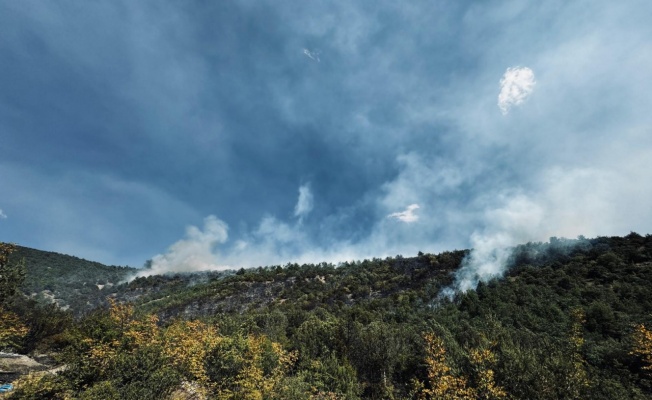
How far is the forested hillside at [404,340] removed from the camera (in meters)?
22.2

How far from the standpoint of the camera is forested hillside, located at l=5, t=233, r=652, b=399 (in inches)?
873

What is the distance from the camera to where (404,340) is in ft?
143

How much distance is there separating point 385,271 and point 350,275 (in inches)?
549

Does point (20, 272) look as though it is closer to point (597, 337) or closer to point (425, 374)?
point (425, 374)

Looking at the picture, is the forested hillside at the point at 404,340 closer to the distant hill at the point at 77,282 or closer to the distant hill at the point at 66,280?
the distant hill at the point at 77,282

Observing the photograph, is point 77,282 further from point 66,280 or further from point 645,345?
point 645,345

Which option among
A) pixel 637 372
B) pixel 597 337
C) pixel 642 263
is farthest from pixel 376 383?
pixel 642 263

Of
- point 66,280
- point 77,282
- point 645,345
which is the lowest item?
point 645,345

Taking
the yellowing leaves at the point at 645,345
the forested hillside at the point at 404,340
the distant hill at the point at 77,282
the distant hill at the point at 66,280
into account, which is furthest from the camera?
the distant hill at the point at 77,282

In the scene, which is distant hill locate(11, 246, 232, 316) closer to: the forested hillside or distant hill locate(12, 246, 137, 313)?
distant hill locate(12, 246, 137, 313)

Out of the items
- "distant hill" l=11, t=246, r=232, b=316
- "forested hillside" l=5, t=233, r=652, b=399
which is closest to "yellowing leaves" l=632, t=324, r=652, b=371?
"forested hillside" l=5, t=233, r=652, b=399

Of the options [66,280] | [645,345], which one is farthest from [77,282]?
[645,345]

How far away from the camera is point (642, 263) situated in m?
70.7

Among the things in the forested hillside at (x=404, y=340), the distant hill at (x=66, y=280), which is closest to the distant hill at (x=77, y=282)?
the distant hill at (x=66, y=280)
